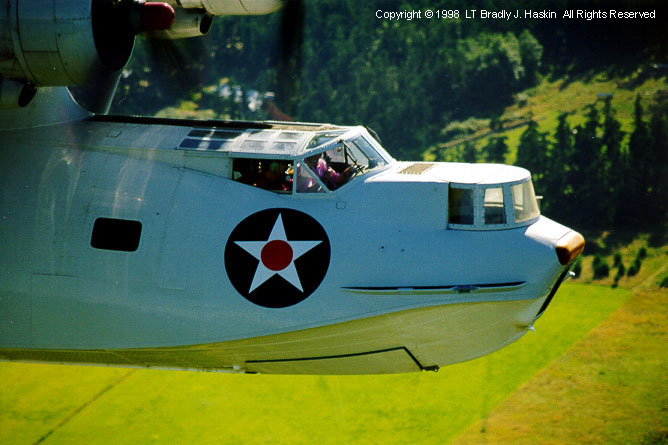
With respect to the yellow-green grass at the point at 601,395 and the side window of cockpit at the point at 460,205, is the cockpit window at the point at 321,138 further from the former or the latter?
the yellow-green grass at the point at 601,395

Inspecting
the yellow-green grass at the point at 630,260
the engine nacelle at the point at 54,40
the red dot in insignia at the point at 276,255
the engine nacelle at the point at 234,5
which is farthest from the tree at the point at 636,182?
the engine nacelle at the point at 54,40

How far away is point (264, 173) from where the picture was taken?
1248cm

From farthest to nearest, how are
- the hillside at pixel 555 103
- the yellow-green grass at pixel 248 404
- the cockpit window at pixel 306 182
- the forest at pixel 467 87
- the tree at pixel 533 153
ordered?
the hillside at pixel 555 103 → the tree at pixel 533 153 → the forest at pixel 467 87 → the yellow-green grass at pixel 248 404 → the cockpit window at pixel 306 182

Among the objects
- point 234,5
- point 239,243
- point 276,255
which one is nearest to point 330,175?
point 276,255

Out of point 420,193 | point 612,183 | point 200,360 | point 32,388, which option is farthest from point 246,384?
point 612,183

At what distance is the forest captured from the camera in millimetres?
27438

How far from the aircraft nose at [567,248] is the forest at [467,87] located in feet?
51.8

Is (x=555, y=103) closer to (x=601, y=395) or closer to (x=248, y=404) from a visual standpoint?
(x=601, y=395)

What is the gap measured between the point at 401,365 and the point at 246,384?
815 centimetres

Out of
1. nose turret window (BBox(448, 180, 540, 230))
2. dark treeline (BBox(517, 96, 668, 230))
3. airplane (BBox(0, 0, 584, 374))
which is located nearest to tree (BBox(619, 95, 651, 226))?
dark treeline (BBox(517, 96, 668, 230))

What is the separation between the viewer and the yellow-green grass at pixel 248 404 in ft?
58.3

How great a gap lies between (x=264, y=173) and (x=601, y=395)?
12.3 meters

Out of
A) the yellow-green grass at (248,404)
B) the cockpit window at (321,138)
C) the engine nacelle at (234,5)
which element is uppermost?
the engine nacelle at (234,5)

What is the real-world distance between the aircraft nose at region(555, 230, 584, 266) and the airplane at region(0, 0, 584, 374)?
3cm
